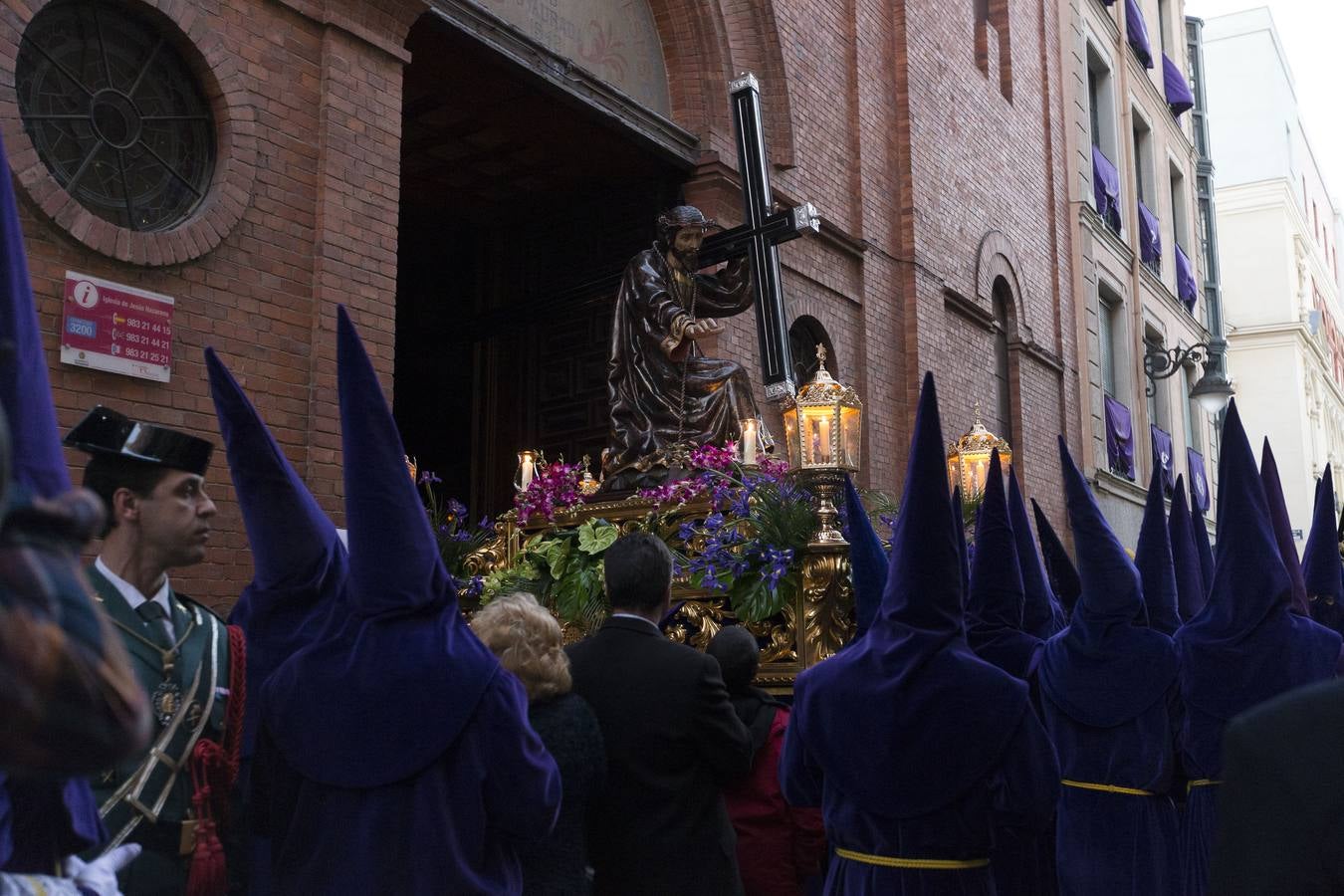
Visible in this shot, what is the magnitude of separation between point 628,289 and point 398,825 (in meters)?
6.37

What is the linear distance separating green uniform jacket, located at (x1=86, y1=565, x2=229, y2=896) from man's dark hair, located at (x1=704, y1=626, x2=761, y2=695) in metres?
2.00

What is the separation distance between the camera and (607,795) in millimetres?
3846

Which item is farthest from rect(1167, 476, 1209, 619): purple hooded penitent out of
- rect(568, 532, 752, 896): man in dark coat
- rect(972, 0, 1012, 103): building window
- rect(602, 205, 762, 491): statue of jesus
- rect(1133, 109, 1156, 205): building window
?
rect(1133, 109, 1156, 205): building window

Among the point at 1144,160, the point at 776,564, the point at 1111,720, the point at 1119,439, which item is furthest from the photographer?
the point at 1144,160

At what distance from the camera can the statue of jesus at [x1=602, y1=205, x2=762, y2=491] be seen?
8555 mm

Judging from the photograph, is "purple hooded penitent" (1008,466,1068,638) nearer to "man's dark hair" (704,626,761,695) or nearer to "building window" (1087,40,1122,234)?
"man's dark hair" (704,626,761,695)

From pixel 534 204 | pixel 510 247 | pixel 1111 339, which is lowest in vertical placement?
pixel 510 247

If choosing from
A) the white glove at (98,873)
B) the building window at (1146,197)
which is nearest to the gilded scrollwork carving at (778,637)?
the white glove at (98,873)

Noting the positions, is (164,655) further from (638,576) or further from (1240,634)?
(1240,634)

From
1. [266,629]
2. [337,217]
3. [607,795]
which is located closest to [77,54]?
[337,217]

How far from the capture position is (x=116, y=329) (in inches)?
248

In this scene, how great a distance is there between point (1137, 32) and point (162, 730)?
76.9 ft

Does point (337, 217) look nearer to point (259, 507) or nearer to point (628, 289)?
point (628, 289)

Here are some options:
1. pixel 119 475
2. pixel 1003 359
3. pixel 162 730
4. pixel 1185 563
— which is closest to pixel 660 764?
pixel 162 730
